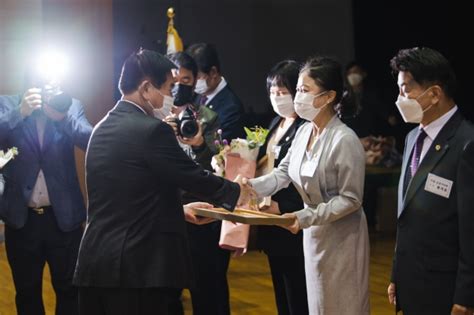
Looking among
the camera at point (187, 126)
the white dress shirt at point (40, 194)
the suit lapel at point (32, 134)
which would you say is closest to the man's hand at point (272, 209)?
the camera at point (187, 126)

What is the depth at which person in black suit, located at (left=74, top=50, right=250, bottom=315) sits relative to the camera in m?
2.76

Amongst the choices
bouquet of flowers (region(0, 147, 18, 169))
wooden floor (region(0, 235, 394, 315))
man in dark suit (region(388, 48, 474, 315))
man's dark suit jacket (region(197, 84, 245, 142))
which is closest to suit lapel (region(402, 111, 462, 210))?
man in dark suit (region(388, 48, 474, 315))

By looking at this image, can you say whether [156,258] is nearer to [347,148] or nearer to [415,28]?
[347,148]

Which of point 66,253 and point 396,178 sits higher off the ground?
point 66,253

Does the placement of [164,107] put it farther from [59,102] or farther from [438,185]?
[59,102]

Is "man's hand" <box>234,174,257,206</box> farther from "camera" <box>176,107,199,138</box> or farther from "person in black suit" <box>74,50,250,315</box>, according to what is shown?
"person in black suit" <box>74,50,250,315</box>

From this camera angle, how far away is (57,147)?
4086 millimetres

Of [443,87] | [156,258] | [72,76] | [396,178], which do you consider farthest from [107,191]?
[396,178]

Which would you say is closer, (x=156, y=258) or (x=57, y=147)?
(x=156, y=258)

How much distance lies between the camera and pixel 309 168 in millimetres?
3238

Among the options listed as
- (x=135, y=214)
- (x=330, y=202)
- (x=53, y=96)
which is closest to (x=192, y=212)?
(x=330, y=202)

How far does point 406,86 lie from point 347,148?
15.3 inches

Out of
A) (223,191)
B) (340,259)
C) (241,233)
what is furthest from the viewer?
(241,233)

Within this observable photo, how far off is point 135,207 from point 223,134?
5.33ft
